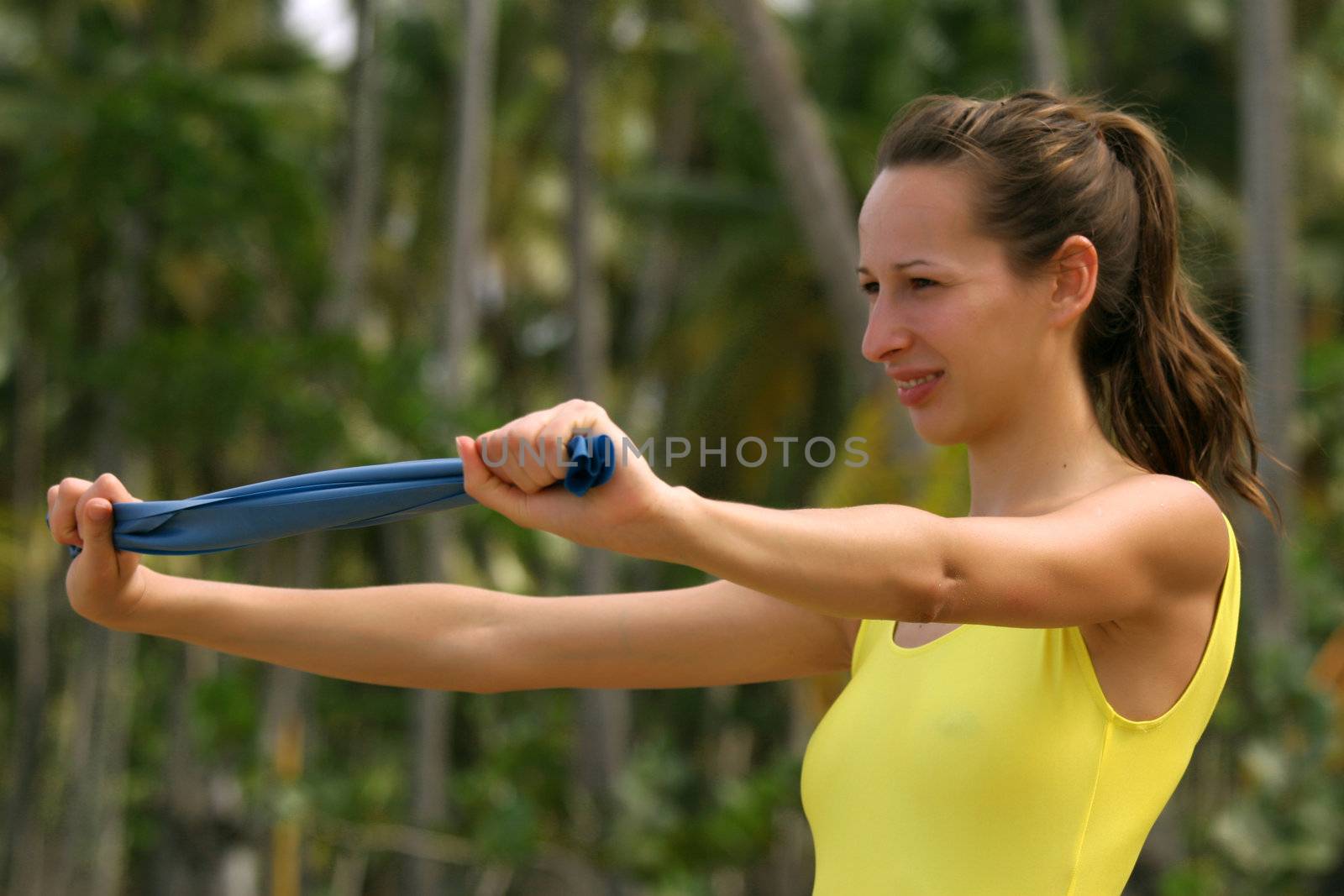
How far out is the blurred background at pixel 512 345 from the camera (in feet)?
34.9

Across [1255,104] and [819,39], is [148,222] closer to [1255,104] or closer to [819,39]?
[819,39]

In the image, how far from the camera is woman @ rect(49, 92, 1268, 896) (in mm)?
1554

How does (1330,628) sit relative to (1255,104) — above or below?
below

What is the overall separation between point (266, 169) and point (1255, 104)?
8.43 metres

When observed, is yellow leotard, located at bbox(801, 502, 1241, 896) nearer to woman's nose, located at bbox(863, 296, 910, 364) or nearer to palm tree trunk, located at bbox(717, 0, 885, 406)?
woman's nose, located at bbox(863, 296, 910, 364)

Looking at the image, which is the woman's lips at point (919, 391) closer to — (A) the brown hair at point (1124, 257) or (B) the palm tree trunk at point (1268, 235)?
(A) the brown hair at point (1124, 257)

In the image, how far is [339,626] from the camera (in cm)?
191

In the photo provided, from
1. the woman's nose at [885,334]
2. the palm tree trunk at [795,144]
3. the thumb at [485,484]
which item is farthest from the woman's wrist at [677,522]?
the palm tree trunk at [795,144]

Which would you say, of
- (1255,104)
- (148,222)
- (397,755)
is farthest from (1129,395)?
(397,755)

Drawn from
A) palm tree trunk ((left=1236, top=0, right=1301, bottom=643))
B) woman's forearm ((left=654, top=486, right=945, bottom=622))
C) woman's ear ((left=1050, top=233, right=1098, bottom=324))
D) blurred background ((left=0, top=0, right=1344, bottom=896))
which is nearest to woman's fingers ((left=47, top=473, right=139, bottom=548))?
woman's forearm ((left=654, top=486, right=945, bottom=622))

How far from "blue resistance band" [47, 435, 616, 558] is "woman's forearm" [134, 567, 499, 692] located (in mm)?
82

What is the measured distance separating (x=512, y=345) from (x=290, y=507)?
23114 mm

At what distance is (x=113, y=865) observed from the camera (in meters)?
22.5

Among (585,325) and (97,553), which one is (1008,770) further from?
(585,325)
